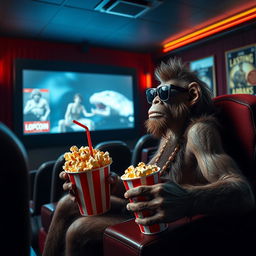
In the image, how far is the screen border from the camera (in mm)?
4230

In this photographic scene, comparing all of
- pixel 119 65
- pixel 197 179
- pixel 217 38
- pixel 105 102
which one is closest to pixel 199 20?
pixel 217 38

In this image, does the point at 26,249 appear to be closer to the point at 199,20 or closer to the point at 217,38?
the point at 199,20

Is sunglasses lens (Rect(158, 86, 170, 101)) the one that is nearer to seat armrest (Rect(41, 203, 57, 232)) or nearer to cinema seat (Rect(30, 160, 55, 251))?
seat armrest (Rect(41, 203, 57, 232))

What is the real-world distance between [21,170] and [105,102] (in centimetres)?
475

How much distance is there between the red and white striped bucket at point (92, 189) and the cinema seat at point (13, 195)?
47 cm

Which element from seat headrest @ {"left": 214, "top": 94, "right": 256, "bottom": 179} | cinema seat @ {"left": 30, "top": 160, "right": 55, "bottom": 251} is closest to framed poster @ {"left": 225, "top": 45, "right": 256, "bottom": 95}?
seat headrest @ {"left": 214, "top": 94, "right": 256, "bottom": 179}

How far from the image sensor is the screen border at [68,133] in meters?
4.23

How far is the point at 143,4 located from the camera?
3195 mm

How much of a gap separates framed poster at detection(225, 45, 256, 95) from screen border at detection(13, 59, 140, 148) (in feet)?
6.37

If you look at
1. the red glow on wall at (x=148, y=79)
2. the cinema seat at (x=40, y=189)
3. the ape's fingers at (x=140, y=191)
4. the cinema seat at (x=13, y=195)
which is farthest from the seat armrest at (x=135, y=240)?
the red glow on wall at (x=148, y=79)

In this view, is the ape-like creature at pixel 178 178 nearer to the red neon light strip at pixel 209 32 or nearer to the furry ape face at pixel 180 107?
the furry ape face at pixel 180 107

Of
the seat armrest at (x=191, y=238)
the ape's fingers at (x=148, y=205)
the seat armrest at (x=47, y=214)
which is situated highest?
the ape's fingers at (x=148, y=205)

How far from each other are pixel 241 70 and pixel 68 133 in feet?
10.1

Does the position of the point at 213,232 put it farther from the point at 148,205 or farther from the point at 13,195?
the point at 13,195
